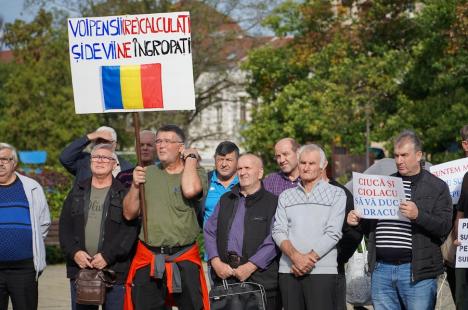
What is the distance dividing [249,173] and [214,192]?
82cm

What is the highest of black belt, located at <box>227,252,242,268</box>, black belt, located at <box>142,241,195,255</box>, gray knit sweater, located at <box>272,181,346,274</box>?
gray knit sweater, located at <box>272,181,346,274</box>

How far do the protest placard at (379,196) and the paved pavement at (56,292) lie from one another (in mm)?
2181

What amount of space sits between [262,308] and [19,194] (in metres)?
2.39

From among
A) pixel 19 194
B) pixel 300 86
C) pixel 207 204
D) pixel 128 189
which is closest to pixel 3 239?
pixel 19 194

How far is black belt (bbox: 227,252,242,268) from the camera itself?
876 centimetres

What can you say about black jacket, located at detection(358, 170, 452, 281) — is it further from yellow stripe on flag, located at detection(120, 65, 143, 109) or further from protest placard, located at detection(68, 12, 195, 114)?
yellow stripe on flag, located at detection(120, 65, 143, 109)

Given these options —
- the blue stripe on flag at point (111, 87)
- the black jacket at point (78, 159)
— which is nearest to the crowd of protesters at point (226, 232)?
the blue stripe on flag at point (111, 87)

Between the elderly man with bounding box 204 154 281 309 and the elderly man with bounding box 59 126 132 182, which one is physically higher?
the elderly man with bounding box 59 126 132 182

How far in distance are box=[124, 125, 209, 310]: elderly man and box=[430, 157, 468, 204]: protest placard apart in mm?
2092

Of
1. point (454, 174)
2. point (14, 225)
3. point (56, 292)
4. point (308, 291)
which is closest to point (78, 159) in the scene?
point (14, 225)

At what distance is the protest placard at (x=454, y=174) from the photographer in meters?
Answer: 9.37

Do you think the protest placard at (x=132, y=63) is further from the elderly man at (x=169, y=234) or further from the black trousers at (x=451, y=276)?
the black trousers at (x=451, y=276)

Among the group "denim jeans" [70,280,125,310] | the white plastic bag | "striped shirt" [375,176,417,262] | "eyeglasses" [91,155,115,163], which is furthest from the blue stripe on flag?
the white plastic bag

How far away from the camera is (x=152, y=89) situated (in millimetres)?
8859
